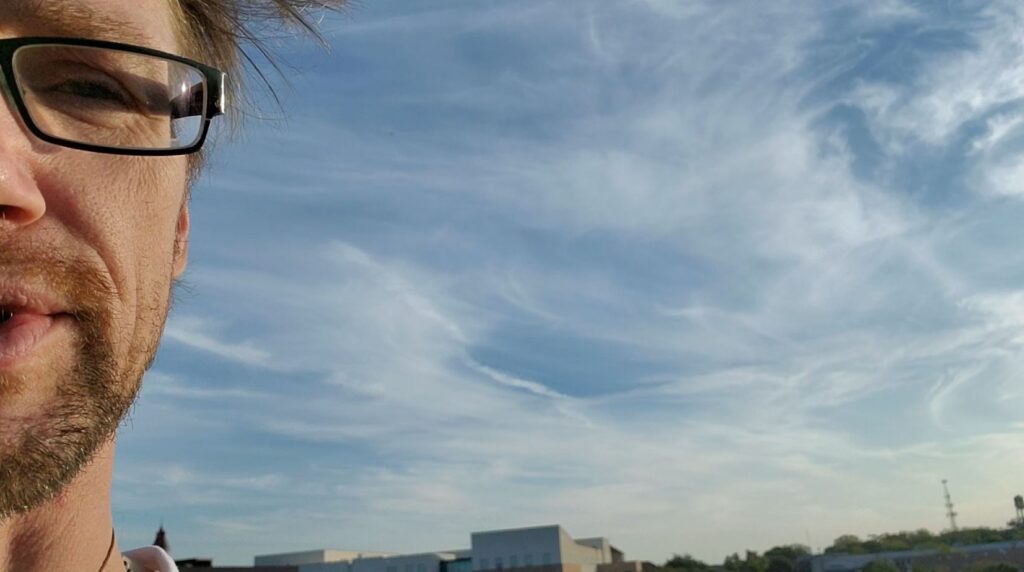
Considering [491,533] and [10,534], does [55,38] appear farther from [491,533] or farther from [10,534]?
[491,533]

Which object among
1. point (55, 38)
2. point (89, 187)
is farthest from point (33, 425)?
point (55, 38)

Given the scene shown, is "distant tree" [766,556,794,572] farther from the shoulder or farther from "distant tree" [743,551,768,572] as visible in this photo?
the shoulder

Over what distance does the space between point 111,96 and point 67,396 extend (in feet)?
1.56

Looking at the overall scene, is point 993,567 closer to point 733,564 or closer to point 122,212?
point 733,564

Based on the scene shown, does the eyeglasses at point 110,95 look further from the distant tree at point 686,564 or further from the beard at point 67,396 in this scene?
the distant tree at point 686,564

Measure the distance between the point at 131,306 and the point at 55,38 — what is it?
368 millimetres

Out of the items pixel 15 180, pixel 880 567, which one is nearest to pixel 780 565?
pixel 880 567

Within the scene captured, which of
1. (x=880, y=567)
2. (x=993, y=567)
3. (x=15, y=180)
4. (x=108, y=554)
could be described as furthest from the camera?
(x=880, y=567)

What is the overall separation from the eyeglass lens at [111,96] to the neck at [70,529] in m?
0.48

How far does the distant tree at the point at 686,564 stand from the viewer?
5934 centimetres

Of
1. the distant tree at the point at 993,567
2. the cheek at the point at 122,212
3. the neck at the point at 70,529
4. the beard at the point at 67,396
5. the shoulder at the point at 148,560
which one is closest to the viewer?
the beard at the point at 67,396

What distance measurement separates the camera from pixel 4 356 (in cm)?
104

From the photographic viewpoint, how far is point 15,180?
3.51 ft

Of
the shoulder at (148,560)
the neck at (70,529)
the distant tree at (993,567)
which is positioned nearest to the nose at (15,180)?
the neck at (70,529)
